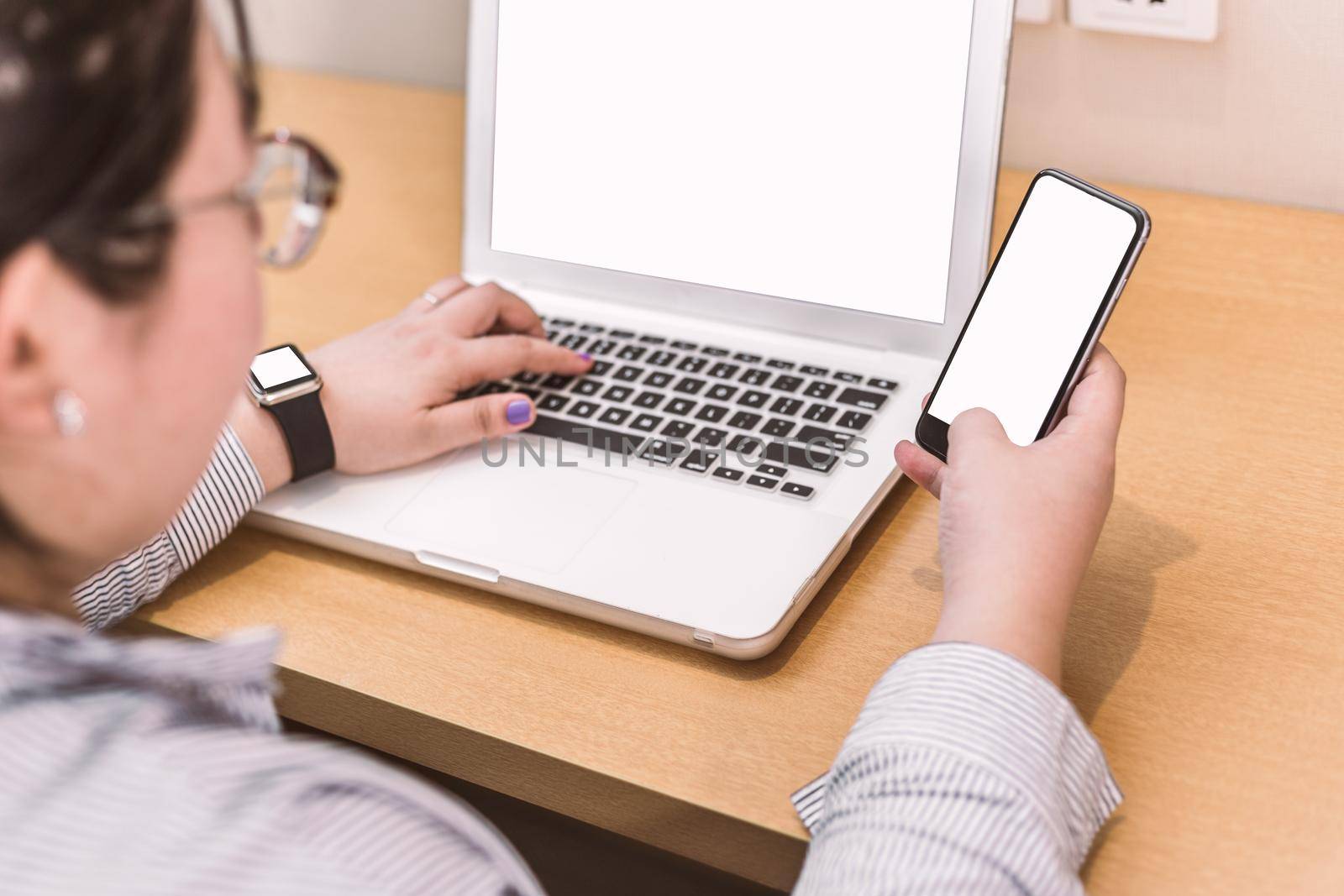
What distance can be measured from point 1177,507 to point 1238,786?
0.68 feet

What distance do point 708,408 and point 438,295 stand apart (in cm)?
21

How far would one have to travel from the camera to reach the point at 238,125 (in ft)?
1.35

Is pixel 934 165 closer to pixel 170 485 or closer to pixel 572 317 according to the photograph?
pixel 572 317

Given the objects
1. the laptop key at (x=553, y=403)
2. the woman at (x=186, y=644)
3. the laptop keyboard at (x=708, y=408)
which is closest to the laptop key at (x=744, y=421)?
the laptop keyboard at (x=708, y=408)

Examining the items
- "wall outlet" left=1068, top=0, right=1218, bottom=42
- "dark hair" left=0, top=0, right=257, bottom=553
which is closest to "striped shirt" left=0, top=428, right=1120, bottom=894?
"dark hair" left=0, top=0, right=257, bottom=553

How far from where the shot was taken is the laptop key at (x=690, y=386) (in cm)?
77

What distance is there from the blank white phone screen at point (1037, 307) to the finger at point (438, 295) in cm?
34

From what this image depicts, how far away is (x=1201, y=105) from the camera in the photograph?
0.97 m

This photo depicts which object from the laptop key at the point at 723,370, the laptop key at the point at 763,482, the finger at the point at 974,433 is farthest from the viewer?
the laptop key at the point at 723,370

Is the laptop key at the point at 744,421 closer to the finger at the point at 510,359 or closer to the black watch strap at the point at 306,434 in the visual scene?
the finger at the point at 510,359

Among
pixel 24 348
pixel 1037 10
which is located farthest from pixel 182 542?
pixel 1037 10

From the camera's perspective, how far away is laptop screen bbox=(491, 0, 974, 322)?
2.48ft

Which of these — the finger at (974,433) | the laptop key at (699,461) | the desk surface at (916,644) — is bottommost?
the desk surface at (916,644)

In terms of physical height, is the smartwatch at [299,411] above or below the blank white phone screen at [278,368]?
below
